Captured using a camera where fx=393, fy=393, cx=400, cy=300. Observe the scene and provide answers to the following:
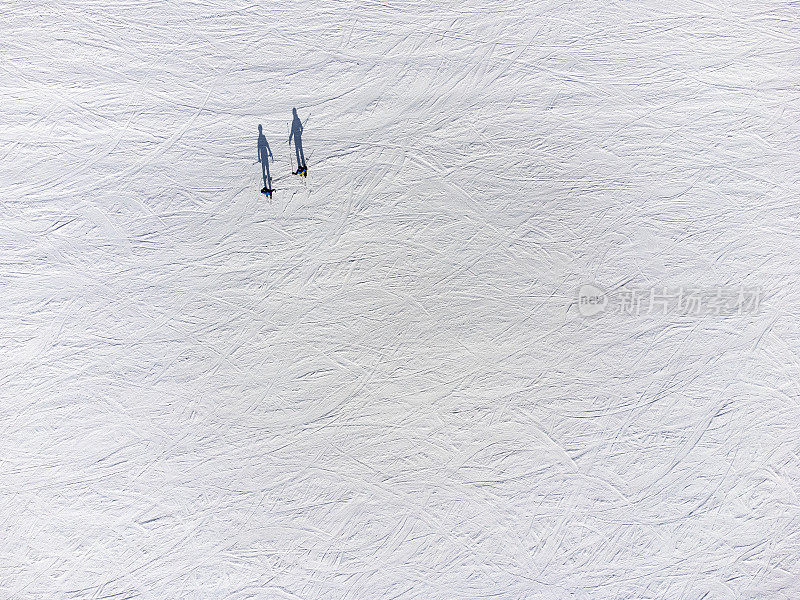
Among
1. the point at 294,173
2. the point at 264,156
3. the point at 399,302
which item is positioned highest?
the point at 264,156

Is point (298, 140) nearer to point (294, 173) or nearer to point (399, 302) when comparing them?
point (294, 173)

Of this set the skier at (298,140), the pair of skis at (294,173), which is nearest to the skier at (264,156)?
the pair of skis at (294,173)

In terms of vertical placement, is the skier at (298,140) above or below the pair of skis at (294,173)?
above

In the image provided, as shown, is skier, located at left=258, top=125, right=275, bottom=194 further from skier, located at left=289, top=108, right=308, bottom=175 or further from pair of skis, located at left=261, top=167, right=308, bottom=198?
skier, located at left=289, top=108, right=308, bottom=175

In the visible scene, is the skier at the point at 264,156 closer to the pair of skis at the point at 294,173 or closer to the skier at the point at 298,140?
the pair of skis at the point at 294,173

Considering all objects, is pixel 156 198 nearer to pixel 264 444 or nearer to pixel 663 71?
pixel 264 444

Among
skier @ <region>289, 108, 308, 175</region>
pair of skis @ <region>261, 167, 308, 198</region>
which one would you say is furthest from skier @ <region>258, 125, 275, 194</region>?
skier @ <region>289, 108, 308, 175</region>

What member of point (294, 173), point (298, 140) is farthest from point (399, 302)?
point (298, 140)

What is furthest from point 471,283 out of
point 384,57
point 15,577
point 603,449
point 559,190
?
point 15,577
